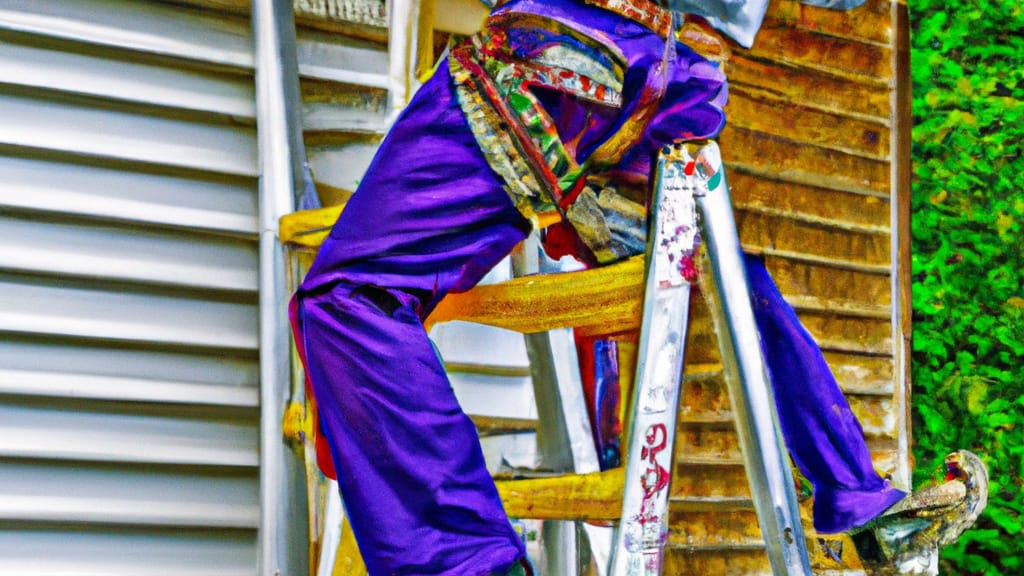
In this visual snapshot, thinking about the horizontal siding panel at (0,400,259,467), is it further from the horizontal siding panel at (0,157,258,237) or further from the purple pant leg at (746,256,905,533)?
the purple pant leg at (746,256,905,533)

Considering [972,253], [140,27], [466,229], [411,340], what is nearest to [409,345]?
[411,340]

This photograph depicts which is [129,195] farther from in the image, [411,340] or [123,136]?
[411,340]

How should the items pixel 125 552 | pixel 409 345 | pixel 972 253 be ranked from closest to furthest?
pixel 409 345
pixel 125 552
pixel 972 253

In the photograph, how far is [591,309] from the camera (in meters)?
2.07

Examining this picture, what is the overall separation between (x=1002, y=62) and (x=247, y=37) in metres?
1.81

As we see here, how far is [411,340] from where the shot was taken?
195 centimetres

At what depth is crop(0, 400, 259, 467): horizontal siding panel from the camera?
2.16m

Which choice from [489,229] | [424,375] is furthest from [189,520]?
[489,229]

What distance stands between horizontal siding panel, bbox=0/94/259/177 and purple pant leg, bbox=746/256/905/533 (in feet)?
3.23

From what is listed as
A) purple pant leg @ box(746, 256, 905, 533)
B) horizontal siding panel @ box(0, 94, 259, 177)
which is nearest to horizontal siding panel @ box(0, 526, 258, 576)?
horizontal siding panel @ box(0, 94, 259, 177)

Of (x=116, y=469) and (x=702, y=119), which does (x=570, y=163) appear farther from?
(x=116, y=469)

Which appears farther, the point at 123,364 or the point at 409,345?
A: the point at 123,364

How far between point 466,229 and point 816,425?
0.72 m

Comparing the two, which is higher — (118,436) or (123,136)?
(123,136)
